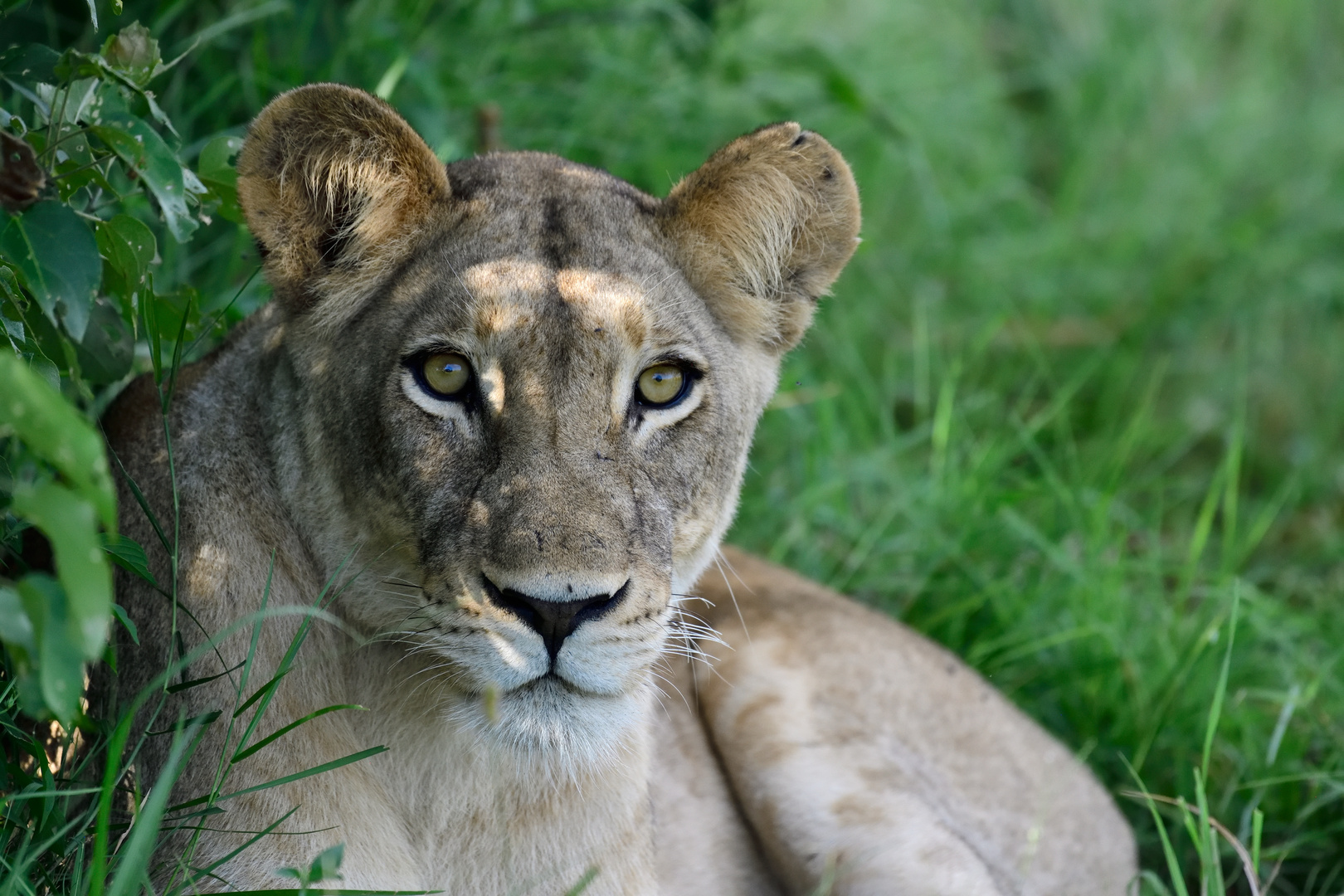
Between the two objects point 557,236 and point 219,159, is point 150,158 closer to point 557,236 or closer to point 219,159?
point 219,159

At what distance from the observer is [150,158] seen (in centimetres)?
232

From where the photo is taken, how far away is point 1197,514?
620 cm

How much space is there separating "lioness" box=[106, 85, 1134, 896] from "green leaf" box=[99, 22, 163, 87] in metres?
0.21

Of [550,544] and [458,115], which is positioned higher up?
[458,115]

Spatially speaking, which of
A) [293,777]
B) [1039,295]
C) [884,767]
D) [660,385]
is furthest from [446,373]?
[1039,295]

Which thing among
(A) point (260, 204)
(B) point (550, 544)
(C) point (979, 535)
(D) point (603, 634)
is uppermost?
(A) point (260, 204)

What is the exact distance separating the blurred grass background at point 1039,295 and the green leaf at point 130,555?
1.19 metres

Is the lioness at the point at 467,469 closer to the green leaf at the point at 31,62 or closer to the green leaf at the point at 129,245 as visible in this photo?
the green leaf at the point at 129,245

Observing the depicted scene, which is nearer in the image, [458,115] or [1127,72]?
[458,115]

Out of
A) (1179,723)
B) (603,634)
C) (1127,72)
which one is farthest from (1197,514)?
(603,634)

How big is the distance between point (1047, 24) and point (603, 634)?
7192mm

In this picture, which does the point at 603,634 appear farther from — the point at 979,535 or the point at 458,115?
the point at 458,115

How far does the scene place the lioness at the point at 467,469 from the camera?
2.34m

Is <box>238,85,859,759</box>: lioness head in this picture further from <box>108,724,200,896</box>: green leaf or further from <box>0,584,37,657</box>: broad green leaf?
<box>0,584,37,657</box>: broad green leaf
